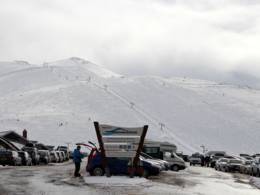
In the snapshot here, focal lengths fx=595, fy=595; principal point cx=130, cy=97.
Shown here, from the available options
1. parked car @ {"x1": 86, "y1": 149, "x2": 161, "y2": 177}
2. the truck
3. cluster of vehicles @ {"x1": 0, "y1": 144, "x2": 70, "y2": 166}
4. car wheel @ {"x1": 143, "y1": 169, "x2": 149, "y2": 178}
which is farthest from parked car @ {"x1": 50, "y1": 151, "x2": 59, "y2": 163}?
car wheel @ {"x1": 143, "y1": 169, "x2": 149, "y2": 178}

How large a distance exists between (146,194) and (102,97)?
107 m

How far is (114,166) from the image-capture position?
27109 mm

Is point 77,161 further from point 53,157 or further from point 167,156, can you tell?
point 53,157

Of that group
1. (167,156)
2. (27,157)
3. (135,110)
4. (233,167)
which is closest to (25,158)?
(27,157)

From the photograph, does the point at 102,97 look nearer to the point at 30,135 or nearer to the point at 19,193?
the point at 30,135

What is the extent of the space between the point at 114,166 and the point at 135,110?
88.0 meters

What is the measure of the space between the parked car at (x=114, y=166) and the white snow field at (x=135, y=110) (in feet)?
191

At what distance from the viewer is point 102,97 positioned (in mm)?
126688

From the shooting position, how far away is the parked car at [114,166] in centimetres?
2708

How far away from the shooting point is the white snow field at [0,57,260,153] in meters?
96.7

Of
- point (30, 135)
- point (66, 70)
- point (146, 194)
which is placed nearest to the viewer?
point (146, 194)

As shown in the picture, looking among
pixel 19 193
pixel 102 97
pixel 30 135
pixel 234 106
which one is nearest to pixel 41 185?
pixel 19 193

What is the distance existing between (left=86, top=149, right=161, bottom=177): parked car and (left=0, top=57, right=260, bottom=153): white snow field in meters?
58.3

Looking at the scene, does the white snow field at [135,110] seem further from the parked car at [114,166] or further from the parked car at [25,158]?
the parked car at [114,166]
